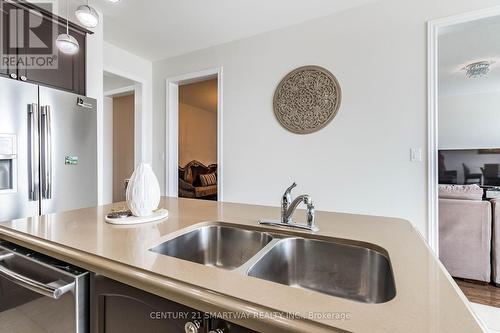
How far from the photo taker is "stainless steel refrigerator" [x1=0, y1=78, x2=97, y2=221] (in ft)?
5.70

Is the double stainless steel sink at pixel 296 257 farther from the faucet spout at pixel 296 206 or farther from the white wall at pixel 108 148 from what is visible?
the white wall at pixel 108 148

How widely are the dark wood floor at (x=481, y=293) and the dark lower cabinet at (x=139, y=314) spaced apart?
102 inches

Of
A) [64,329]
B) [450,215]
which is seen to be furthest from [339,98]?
[64,329]

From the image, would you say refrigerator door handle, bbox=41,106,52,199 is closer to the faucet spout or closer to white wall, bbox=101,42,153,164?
white wall, bbox=101,42,153,164

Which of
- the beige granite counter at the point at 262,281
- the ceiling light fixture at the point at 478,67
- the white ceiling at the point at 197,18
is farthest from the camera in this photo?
the ceiling light fixture at the point at 478,67

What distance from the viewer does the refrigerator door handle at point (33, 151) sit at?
1.84m

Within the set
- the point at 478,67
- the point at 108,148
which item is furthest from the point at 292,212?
the point at 108,148

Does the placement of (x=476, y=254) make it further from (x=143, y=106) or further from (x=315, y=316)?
(x=143, y=106)

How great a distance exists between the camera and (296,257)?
1.00 m

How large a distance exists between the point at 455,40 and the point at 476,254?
8.17 ft

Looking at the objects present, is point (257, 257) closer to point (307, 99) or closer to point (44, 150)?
point (44, 150)

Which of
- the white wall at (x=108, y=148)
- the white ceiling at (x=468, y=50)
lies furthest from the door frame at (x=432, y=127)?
the white wall at (x=108, y=148)

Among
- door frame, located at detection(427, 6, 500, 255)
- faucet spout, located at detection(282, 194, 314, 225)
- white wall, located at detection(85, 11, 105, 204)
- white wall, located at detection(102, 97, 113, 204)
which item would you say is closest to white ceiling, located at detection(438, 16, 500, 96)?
door frame, located at detection(427, 6, 500, 255)

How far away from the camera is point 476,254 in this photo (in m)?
2.36
